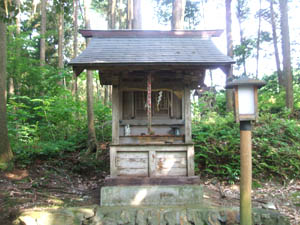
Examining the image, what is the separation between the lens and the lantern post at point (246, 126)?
3.53 m

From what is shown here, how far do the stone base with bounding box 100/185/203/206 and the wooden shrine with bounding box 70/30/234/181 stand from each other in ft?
1.03

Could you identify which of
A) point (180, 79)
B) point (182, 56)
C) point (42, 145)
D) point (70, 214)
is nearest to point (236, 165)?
point (180, 79)

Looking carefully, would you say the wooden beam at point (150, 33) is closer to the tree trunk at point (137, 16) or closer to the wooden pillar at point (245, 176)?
the wooden pillar at point (245, 176)

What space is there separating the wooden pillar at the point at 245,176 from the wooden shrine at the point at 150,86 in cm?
186

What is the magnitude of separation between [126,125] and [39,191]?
2.88 meters

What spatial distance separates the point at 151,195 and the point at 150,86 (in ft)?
8.38

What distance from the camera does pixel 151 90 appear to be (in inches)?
232

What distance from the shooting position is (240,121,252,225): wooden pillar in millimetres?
3525

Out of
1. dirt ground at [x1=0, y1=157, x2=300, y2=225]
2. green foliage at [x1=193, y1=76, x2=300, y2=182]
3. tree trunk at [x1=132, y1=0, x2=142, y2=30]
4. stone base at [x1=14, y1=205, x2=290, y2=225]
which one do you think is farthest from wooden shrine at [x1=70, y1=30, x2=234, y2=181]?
tree trunk at [x1=132, y1=0, x2=142, y2=30]

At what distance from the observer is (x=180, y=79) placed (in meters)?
6.00

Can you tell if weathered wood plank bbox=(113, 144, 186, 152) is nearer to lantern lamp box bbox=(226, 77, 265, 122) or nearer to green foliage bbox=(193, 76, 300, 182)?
lantern lamp box bbox=(226, 77, 265, 122)

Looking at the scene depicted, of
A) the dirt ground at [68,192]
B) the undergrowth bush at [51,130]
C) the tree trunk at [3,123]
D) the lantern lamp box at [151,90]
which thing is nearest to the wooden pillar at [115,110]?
the lantern lamp box at [151,90]

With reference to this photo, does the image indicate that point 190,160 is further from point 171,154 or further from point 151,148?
point 151,148

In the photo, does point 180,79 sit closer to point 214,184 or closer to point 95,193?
point 214,184
